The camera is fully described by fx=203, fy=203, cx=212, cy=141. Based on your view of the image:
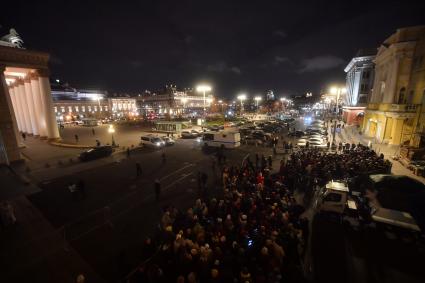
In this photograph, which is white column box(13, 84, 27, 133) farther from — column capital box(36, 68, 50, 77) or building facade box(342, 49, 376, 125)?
building facade box(342, 49, 376, 125)

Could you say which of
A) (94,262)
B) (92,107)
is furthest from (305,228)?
(92,107)

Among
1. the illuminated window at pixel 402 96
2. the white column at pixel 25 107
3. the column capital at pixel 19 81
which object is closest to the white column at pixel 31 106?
the column capital at pixel 19 81

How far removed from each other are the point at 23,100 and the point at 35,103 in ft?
19.5

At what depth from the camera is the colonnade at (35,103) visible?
31609 millimetres

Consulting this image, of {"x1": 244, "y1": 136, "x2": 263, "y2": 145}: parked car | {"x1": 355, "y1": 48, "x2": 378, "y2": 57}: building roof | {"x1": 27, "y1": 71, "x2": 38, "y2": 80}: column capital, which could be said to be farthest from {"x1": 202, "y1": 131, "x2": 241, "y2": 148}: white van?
{"x1": 355, "y1": 48, "x2": 378, "y2": 57}: building roof

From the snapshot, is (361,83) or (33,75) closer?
(33,75)

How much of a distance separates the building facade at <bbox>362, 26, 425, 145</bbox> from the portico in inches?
1741

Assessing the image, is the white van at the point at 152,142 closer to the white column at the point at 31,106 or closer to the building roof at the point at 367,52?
the white column at the point at 31,106

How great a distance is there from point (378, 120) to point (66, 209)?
3889 cm

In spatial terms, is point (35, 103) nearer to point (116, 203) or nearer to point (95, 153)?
point (95, 153)

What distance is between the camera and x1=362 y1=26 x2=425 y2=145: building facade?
963 inches

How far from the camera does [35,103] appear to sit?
3444 centimetres

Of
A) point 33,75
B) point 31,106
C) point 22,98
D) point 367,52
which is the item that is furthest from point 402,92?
point 22,98

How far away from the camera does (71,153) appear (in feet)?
84.4
